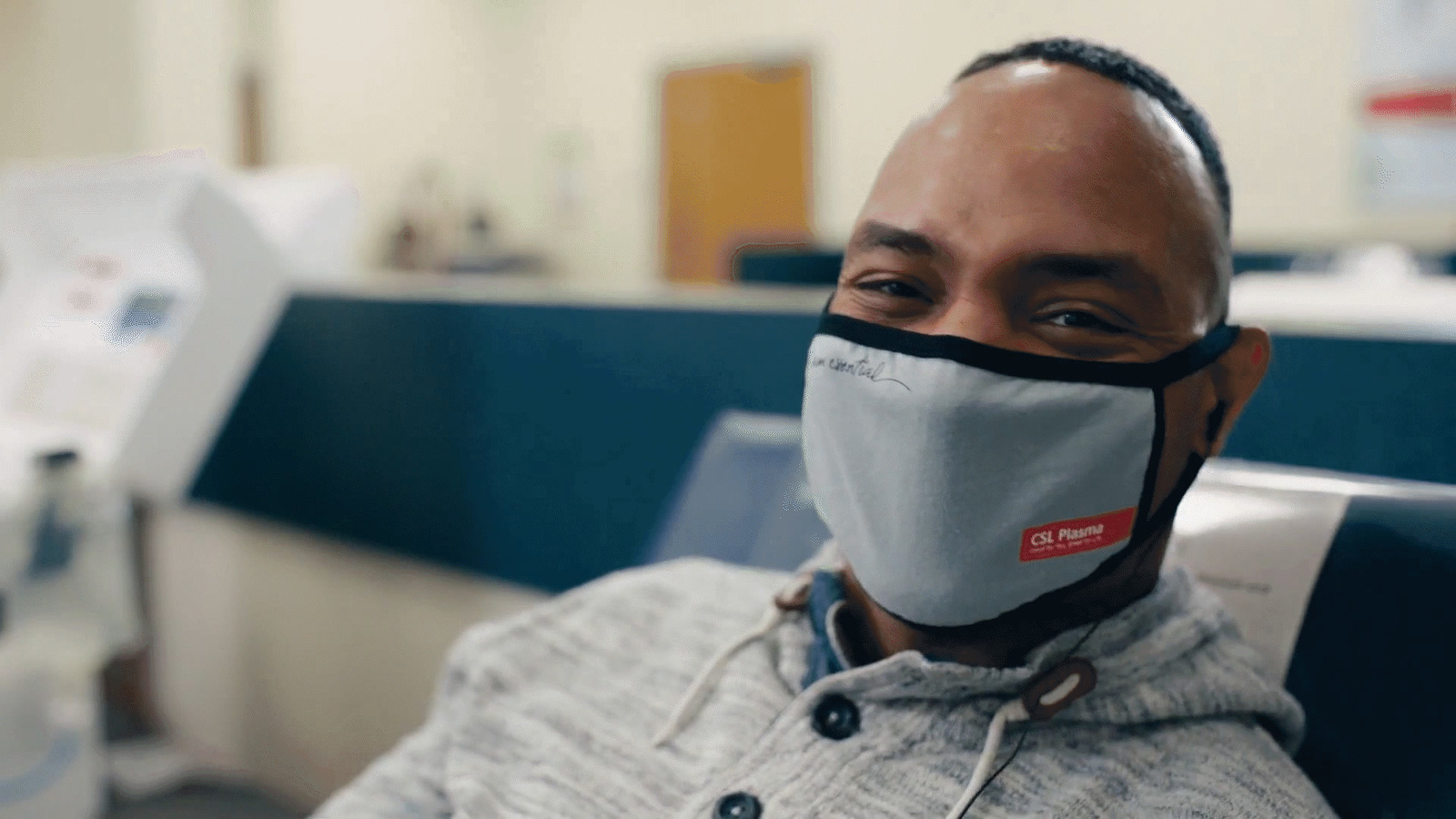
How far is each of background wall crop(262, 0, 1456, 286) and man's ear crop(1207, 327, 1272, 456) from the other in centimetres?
365

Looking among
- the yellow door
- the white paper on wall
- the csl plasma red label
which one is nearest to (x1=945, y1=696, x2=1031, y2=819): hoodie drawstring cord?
the csl plasma red label

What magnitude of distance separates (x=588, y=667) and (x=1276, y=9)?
4.77 meters

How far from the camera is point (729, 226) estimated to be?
6289 mm

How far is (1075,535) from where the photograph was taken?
0.70 metres

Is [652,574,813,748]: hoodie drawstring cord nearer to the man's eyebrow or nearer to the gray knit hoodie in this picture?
the gray knit hoodie

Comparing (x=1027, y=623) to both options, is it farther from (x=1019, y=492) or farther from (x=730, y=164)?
(x=730, y=164)

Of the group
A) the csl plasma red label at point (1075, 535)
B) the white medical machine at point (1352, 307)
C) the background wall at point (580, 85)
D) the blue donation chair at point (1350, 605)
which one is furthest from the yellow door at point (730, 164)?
the csl plasma red label at point (1075, 535)

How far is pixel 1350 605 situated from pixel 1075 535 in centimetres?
33

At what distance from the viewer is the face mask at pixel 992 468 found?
0.69 meters

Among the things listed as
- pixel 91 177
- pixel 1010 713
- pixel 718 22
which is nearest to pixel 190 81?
pixel 91 177

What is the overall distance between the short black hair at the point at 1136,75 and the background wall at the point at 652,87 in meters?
3.64

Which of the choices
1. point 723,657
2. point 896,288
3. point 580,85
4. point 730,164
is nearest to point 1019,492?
point 896,288

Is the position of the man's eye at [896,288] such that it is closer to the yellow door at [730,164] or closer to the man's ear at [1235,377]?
the man's ear at [1235,377]

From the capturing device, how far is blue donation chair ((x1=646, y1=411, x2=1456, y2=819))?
807 millimetres
